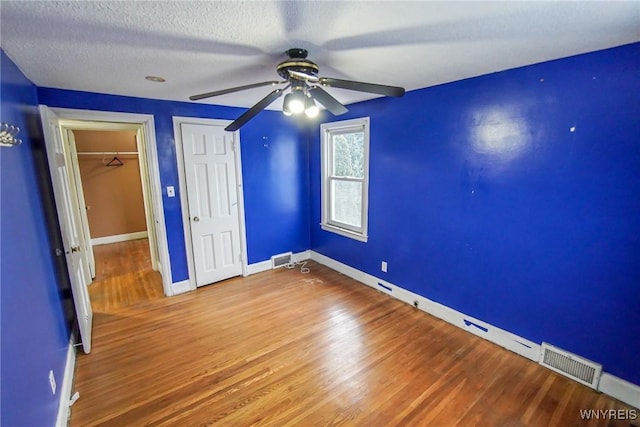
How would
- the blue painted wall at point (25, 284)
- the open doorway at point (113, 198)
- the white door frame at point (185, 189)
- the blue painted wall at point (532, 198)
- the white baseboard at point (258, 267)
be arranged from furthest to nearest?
the open doorway at point (113, 198)
the white baseboard at point (258, 267)
the white door frame at point (185, 189)
the blue painted wall at point (532, 198)
the blue painted wall at point (25, 284)

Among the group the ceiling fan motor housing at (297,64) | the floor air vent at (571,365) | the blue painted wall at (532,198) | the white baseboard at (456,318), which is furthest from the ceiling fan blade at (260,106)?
the floor air vent at (571,365)

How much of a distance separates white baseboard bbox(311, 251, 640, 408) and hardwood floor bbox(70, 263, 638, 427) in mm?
64

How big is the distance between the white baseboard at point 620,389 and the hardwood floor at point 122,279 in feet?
13.9

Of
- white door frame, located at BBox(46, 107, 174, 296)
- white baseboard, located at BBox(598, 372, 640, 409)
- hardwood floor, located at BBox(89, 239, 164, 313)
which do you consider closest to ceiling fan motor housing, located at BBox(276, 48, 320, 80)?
white door frame, located at BBox(46, 107, 174, 296)

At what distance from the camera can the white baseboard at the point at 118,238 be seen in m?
5.73

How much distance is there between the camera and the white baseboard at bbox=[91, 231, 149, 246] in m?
5.73

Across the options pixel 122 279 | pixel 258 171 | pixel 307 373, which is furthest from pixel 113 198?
pixel 307 373

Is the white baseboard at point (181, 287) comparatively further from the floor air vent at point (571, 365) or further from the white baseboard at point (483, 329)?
the floor air vent at point (571, 365)

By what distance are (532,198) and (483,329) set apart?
4.18ft

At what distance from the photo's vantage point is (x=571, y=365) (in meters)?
2.15

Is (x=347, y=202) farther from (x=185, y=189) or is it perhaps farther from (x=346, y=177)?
(x=185, y=189)

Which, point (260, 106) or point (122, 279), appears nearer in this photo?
point (260, 106)

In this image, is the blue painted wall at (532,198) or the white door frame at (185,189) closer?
the blue painted wall at (532,198)

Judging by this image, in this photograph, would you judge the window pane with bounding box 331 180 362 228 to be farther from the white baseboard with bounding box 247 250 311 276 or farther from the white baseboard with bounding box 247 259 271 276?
the white baseboard with bounding box 247 259 271 276
